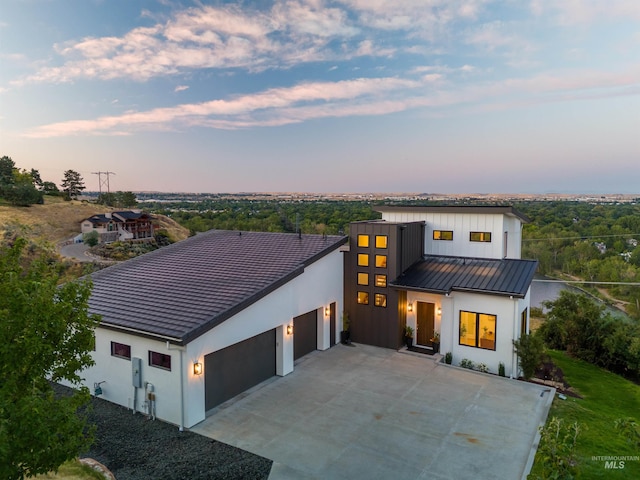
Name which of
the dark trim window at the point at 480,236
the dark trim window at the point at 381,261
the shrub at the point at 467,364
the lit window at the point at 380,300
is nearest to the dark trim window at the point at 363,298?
the lit window at the point at 380,300

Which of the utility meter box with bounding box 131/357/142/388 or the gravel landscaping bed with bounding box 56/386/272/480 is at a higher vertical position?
the utility meter box with bounding box 131/357/142/388

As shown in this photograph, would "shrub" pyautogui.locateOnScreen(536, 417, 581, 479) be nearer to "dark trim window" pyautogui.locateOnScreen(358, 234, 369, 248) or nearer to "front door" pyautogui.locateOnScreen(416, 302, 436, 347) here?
"front door" pyautogui.locateOnScreen(416, 302, 436, 347)

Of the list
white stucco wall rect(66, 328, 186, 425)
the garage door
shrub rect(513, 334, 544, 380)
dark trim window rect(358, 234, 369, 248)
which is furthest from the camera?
dark trim window rect(358, 234, 369, 248)

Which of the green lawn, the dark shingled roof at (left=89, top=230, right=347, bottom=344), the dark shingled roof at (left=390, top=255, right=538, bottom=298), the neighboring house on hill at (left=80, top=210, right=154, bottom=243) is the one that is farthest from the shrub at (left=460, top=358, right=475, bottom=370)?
the neighboring house on hill at (left=80, top=210, right=154, bottom=243)

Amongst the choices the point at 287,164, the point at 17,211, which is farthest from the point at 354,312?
the point at 17,211

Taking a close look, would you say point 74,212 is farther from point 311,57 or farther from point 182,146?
point 311,57
